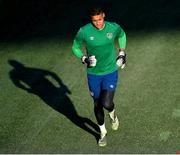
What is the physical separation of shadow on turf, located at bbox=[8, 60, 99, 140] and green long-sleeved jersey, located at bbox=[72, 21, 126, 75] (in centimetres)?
137

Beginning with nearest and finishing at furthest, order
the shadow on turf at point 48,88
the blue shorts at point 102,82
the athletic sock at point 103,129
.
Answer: the blue shorts at point 102,82, the athletic sock at point 103,129, the shadow on turf at point 48,88

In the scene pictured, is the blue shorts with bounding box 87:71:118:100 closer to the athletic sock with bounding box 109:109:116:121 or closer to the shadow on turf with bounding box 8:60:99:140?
the athletic sock with bounding box 109:109:116:121

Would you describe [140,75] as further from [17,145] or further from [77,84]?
[17,145]

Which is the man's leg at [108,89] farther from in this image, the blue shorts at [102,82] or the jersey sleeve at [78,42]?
the jersey sleeve at [78,42]

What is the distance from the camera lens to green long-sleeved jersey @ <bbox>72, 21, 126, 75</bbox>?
7.44 metres

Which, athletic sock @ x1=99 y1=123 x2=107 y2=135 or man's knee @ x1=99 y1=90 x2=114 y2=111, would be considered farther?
athletic sock @ x1=99 y1=123 x2=107 y2=135

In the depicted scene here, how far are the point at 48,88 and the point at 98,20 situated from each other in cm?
336

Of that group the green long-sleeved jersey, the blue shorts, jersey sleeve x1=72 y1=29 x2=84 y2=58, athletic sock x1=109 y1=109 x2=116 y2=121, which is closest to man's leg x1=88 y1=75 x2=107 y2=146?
the blue shorts

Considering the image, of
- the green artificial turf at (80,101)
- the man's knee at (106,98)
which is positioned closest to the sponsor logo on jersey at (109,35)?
the man's knee at (106,98)

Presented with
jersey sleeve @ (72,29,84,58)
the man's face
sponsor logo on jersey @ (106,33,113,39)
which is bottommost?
jersey sleeve @ (72,29,84,58)

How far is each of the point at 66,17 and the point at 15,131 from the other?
512cm

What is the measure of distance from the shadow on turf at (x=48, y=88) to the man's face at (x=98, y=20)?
208 cm

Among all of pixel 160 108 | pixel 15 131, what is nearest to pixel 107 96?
pixel 160 108

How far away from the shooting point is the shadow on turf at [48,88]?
8980 mm
